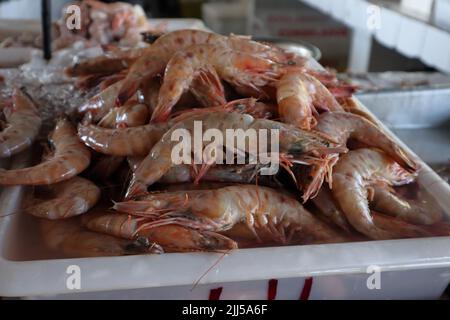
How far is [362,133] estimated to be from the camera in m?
1.20

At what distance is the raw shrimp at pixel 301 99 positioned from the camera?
113 cm

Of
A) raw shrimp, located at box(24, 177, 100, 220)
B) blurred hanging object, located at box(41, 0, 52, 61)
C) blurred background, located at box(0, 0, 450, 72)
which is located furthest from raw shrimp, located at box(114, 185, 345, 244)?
blurred background, located at box(0, 0, 450, 72)

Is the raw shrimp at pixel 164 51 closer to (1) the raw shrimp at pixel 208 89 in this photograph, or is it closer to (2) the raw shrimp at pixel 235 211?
(1) the raw shrimp at pixel 208 89

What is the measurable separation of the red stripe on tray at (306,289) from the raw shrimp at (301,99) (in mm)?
328

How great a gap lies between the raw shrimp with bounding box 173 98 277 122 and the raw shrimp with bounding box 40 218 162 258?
0.30 meters

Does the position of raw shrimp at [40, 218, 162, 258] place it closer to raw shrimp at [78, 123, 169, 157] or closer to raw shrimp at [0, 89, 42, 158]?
raw shrimp at [78, 123, 169, 157]

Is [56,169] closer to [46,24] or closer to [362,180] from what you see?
[362,180]

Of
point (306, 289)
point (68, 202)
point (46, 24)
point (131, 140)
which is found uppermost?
point (46, 24)

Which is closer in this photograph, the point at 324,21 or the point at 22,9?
the point at 22,9

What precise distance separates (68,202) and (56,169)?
0.30 feet

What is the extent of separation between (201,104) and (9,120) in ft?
1.78

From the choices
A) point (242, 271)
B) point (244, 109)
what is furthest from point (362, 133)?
point (242, 271)

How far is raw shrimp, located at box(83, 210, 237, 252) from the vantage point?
940mm
